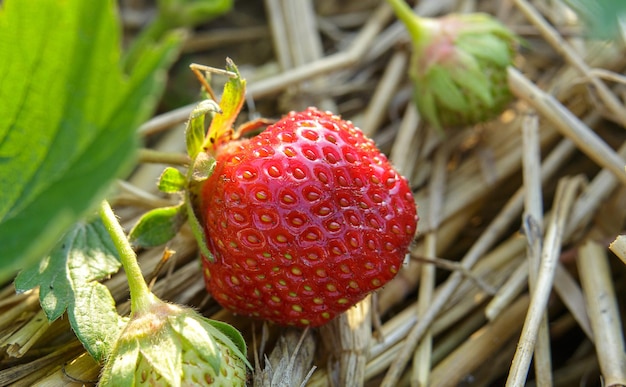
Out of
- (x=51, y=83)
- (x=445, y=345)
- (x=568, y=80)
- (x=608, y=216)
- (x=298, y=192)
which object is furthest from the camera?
(x=568, y=80)

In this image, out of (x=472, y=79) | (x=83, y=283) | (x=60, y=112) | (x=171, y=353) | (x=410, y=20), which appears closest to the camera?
(x=60, y=112)

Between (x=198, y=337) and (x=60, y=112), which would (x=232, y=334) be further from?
(x=60, y=112)

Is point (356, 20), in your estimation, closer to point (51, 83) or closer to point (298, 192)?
point (298, 192)

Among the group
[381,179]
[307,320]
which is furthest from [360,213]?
[307,320]

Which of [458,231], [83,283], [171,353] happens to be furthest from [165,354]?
[458,231]

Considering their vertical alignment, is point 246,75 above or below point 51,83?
below
